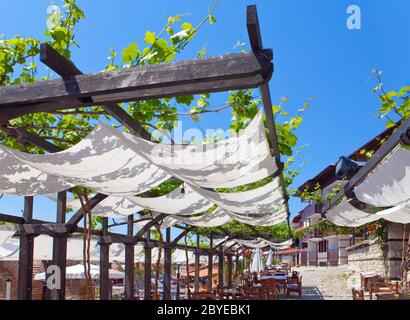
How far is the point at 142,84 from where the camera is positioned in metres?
2.44

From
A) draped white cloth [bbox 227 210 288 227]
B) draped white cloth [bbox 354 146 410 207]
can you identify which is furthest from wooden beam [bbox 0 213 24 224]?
draped white cloth [bbox 354 146 410 207]

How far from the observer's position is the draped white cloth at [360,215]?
21.6ft

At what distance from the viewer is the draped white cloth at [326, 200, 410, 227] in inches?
259

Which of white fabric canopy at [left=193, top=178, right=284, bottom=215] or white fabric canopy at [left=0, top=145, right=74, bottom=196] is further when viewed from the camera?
white fabric canopy at [left=193, top=178, right=284, bottom=215]

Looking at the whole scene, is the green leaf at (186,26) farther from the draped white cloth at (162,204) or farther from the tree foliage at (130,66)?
the draped white cloth at (162,204)

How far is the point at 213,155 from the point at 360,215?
492 centimetres

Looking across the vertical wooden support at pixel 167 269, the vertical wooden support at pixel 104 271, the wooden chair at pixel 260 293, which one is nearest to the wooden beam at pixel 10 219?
the vertical wooden support at pixel 104 271

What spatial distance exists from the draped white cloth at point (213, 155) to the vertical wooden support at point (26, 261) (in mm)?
2607

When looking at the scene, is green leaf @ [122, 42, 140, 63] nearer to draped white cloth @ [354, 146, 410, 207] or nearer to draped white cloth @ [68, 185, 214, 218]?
draped white cloth @ [354, 146, 410, 207]

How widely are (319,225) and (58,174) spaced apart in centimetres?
1162

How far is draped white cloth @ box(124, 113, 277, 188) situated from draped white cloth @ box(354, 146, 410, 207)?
116 centimetres

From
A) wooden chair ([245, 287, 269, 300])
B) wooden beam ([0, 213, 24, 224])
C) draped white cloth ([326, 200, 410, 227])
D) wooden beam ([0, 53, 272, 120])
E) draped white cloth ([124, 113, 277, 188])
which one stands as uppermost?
wooden beam ([0, 53, 272, 120])

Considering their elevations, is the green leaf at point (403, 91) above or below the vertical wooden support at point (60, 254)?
above

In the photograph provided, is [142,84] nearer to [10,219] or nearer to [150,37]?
[150,37]
